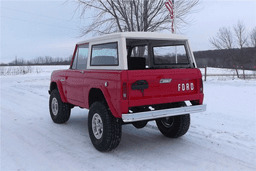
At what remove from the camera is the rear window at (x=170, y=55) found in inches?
214

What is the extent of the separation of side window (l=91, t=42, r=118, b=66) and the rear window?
1.42m

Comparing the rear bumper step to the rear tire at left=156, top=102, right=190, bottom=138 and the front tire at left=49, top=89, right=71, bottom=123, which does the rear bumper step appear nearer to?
the rear tire at left=156, top=102, right=190, bottom=138

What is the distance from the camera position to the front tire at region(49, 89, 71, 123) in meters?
6.55

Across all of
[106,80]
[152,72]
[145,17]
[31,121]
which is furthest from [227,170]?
[145,17]

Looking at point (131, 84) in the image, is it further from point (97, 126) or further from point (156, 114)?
point (97, 126)

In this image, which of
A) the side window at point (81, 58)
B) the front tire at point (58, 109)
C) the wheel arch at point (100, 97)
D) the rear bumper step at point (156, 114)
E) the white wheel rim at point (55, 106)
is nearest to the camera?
the rear bumper step at point (156, 114)

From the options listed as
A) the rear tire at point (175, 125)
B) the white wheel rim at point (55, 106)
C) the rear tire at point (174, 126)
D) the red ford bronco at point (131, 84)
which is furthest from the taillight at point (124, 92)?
the white wheel rim at point (55, 106)

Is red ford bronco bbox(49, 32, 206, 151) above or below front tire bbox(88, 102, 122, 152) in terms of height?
above

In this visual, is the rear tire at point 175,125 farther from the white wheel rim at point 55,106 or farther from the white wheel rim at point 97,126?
the white wheel rim at point 55,106

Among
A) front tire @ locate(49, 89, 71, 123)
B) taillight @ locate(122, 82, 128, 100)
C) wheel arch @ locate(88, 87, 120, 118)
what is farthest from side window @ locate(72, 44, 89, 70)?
taillight @ locate(122, 82, 128, 100)

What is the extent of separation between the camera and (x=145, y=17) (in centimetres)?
1496

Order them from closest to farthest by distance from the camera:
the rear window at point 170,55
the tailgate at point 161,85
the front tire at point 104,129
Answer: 1. the tailgate at point 161,85
2. the front tire at point 104,129
3. the rear window at point 170,55

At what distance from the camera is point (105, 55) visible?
4922mm

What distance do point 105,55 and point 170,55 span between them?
61.2 inches
